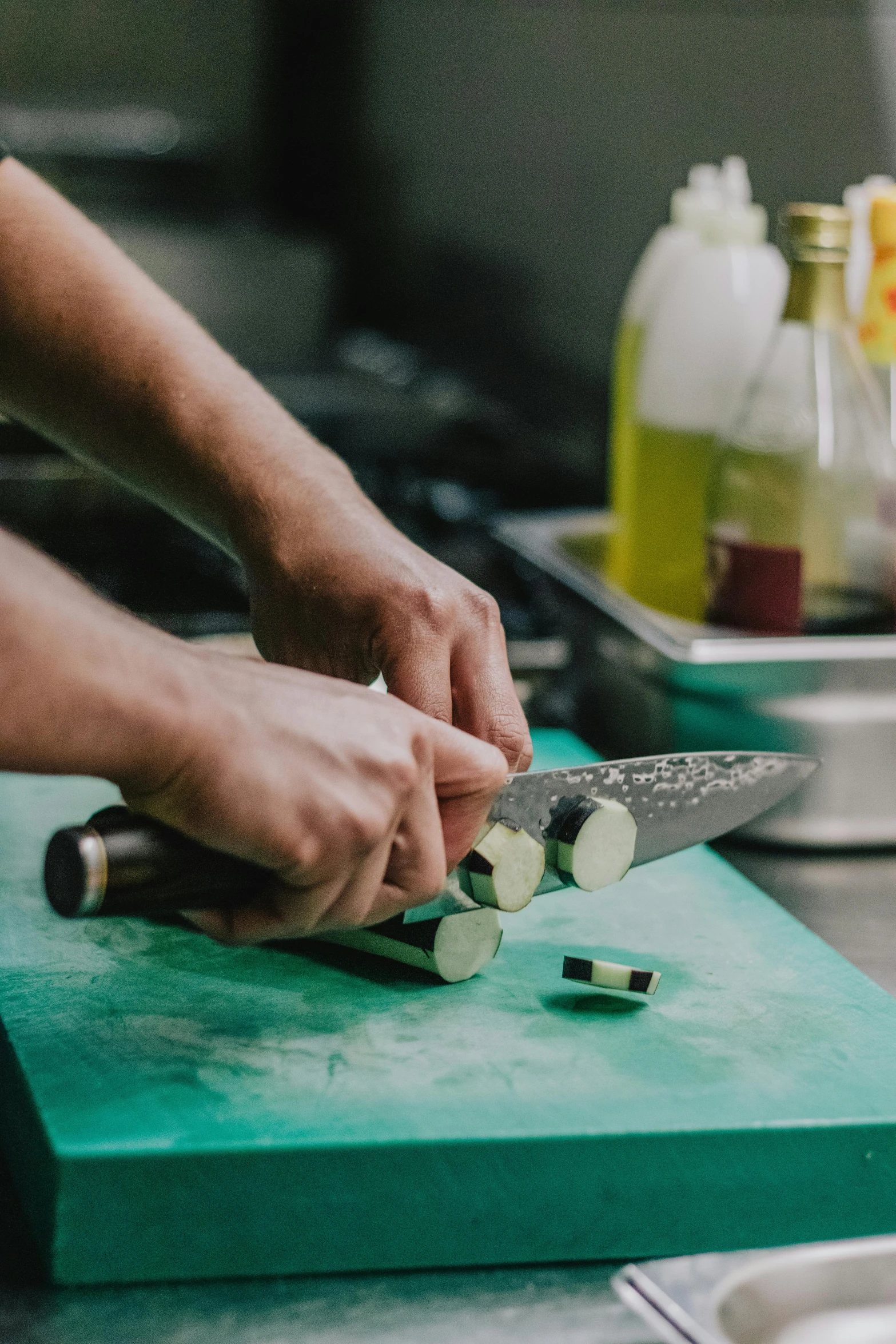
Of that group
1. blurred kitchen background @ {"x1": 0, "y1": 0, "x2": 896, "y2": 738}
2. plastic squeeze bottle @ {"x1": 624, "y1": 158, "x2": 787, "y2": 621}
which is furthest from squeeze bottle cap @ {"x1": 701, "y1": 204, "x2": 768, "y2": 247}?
blurred kitchen background @ {"x1": 0, "y1": 0, "x2": 896, "y2": 738}

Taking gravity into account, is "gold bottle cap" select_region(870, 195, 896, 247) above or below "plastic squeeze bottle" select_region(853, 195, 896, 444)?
above

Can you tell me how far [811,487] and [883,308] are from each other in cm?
16

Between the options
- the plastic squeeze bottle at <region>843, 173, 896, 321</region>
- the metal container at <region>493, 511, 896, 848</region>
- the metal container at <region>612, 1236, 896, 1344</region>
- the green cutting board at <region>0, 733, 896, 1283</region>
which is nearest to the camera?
the metal container at <region>612, 1236, 896, 1344</region>

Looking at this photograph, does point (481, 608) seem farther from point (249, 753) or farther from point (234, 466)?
point (249, 753)

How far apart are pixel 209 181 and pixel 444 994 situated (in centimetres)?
336

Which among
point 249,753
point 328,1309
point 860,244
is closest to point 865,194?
point 860,244

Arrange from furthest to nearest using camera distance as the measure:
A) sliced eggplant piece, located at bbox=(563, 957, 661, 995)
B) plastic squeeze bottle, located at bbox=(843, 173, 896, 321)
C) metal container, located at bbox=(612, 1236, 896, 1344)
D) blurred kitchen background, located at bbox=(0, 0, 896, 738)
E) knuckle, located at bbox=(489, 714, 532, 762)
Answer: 1. blurred kitchen background, located at bbox=(0, 0, 896, 738)
2. plastic squeeze bottle, located at bbox=(843, 173, 896, 321)
3. knuckle, located at bbox=(489, 714, 532, 762)
4. sliced eggplant piece, located at bbox=(563, 957, 661, 995)
5. metal container, located at bbox=(612, 1236, 896, 1344)

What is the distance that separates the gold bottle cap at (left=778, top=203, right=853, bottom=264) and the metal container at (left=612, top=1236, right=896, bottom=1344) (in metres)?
0.70

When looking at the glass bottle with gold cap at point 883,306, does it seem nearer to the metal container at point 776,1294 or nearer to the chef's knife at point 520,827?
the chef's knife at point 520,827

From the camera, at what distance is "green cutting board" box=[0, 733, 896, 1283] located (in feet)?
2.10

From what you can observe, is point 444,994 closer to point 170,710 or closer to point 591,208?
point 170,710

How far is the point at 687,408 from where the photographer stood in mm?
1230

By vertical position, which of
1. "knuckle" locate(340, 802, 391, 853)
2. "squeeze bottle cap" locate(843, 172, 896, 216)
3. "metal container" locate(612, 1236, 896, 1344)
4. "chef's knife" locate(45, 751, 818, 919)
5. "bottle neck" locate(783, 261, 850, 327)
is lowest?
"metal container" locate(612, 1236, 896, 1344)

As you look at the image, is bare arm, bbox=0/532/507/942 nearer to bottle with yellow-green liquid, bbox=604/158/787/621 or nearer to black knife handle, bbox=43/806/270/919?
black knife handle, bbox=43/806/270/919
